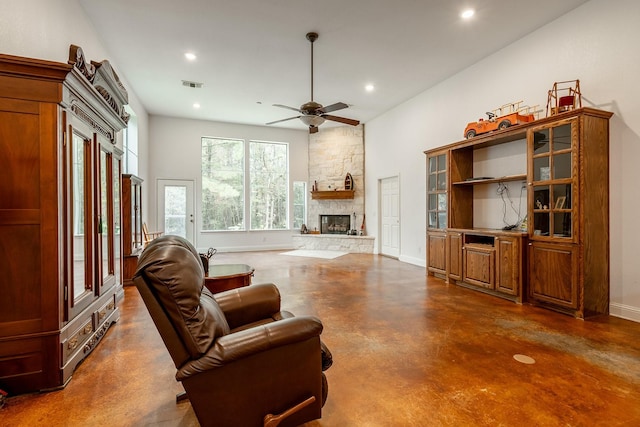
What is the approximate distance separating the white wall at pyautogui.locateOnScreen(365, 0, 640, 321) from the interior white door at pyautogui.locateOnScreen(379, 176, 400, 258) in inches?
68.3

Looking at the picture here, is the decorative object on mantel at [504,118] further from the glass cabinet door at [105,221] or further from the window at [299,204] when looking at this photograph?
the window at [299,204]

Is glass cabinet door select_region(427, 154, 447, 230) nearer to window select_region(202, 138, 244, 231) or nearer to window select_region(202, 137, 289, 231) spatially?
window select_region(202, 137, 289, 231)

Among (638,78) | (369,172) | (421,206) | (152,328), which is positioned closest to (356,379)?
(152,328)

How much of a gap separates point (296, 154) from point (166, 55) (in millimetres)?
4898

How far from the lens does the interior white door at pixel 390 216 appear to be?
747cm

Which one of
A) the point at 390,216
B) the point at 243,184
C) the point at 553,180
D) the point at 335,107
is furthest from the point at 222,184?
the point at 553,180

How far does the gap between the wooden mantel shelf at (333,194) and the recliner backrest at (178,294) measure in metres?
7.57

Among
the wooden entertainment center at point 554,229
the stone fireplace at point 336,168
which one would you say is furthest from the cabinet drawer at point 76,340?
the stone fireplace at point 336,168

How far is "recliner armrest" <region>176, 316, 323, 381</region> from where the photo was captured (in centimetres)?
136

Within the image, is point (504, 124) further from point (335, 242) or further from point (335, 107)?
point (335, 242)

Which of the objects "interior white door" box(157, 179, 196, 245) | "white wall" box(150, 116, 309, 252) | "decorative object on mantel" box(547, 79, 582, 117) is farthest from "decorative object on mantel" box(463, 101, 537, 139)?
"interior white door" box(157, 179, 196, 245)

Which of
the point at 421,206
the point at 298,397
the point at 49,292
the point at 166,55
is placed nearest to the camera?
the point at 298,397

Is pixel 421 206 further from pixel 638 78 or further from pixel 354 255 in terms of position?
pixel 638 78

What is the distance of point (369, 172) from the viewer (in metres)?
8.57
